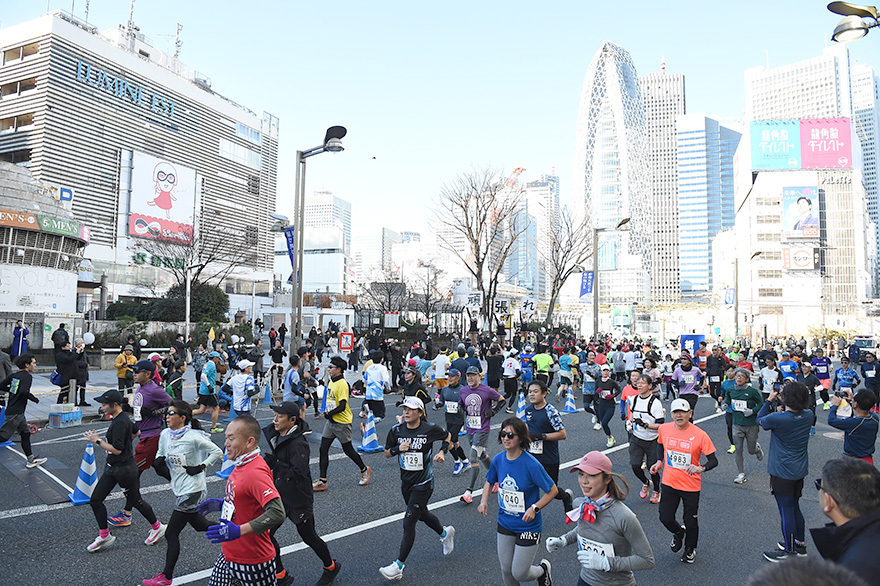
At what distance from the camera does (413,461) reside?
5.36 metres

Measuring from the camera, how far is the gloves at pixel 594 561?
3.33m

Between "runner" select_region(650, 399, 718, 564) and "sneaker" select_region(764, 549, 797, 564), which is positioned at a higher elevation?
"runner" select_region(650, 399, 718, 564)

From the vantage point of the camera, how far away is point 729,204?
16512cm

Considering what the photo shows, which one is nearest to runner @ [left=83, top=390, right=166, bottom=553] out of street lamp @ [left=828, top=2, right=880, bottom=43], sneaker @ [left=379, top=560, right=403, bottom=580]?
sneaker @ [left=379, top=560, right=403, bottom=580]

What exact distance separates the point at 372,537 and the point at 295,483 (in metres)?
1.55

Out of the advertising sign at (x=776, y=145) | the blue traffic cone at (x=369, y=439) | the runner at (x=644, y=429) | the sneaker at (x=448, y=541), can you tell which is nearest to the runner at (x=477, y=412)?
the runner at (x=644, y=429)

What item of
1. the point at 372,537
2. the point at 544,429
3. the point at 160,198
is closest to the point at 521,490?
the point at 544,429

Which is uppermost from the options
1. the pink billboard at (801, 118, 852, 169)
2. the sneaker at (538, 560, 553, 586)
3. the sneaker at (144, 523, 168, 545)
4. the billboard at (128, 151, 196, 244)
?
the pink billboard at (801, 118, 852, 169)

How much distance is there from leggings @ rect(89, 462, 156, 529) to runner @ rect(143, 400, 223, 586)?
53 cm

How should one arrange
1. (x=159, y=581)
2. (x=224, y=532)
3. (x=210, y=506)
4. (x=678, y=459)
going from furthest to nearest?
(x=678, y=459)
(x=159, y=581)
(x=210, y=506)
(x=224, y=532)

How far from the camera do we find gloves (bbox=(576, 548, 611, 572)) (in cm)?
333

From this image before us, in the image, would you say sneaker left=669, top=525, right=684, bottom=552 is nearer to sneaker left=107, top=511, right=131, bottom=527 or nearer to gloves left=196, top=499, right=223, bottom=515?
gloves left=196, top=499, right=223, bottom=515

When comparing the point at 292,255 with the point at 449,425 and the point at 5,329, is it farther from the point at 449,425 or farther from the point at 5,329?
the point at 5,329

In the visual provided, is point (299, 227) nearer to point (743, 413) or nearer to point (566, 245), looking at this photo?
point (743, 413)
